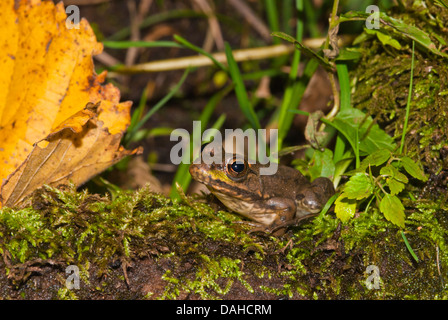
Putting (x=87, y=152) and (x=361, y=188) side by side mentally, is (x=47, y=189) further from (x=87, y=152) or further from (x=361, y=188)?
(x=361, y=188)

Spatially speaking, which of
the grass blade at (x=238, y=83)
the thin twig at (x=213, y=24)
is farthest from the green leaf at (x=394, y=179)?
the thin twig at (x=213, y=24)

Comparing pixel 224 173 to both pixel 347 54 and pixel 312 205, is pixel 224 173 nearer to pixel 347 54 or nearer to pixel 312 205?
pixel 312 205

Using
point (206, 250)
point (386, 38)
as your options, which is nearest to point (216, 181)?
point (206, 250)

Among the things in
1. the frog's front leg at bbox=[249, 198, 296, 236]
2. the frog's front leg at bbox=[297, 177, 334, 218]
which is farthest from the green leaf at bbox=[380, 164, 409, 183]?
the frog's front leg at bbox=[249, 198, 296, 236]

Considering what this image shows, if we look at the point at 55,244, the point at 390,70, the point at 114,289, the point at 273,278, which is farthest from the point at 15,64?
the point at 390,70

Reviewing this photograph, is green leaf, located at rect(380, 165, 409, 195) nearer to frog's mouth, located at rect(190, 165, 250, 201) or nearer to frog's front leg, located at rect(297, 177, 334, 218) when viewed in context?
frog's front leg, located at rect(297, 177, 334, 218)
